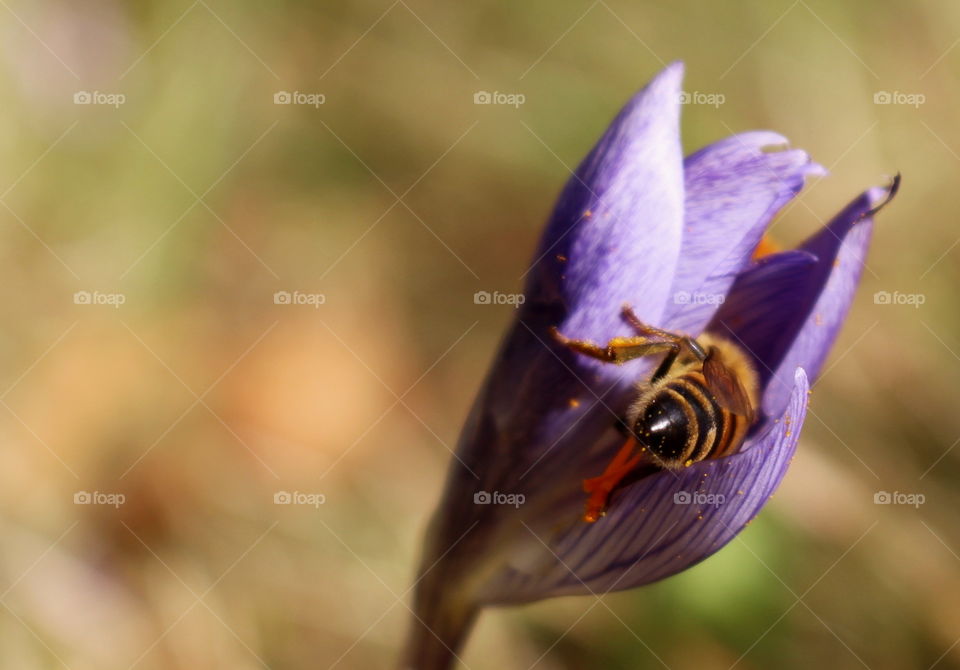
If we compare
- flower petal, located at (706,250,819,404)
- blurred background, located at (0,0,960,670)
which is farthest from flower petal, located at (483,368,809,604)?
blurred background, located at (0,0,960,670)

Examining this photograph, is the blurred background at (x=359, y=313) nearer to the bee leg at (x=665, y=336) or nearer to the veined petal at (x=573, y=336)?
the veined petal at (x=573, y=336)

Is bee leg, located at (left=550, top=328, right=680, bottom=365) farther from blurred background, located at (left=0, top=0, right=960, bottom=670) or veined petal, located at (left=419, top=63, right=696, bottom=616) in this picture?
blurred background, located at (left=0, top=0, right=960, bottom=670)

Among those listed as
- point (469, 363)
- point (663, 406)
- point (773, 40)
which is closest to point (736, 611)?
point (469, 363)

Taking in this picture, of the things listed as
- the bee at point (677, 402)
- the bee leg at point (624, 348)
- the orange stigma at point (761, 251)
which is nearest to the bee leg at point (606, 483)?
the bee at point (677, 402)

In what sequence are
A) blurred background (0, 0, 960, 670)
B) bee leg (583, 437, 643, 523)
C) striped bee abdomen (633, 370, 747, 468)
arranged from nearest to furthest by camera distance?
striped bee abdomen (633, 370, 747, 468) < bee leg (583, 437, 643, 523) < blurred background (0, 0, 960, 670)

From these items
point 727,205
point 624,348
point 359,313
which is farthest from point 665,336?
point 359,313

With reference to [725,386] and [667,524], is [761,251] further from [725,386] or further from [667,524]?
[667,524]

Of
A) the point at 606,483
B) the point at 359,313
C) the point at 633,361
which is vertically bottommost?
the point at 359,313
